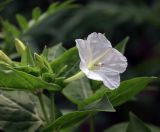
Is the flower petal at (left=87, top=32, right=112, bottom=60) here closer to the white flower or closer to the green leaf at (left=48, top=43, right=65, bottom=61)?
the white flower

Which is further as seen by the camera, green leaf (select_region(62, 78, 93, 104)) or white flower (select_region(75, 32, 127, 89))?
green leaf (select_region(62, 78, 93, 104))

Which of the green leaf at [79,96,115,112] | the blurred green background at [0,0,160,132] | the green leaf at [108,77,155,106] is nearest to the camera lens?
the green leaf at [79,96,115,112]

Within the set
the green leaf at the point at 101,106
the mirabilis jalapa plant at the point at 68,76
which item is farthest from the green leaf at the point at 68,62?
the green leaf at the point at 101,106

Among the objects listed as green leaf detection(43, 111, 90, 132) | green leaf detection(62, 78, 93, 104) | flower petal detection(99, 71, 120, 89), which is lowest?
green leaf detection(62, 78, 93, 104)

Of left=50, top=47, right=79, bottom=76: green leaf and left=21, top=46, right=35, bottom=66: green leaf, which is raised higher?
left=21, top=46, right=35, bottom=66: green leaf

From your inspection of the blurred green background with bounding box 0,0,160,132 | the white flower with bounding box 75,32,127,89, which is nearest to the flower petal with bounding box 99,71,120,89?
the white flower with bounding box 75,32,127,89

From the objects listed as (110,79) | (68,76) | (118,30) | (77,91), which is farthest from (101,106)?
(118,30)

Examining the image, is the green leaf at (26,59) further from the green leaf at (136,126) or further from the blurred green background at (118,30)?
the blurred green background at (118,30)

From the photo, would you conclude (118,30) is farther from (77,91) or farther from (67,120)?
(67,120)

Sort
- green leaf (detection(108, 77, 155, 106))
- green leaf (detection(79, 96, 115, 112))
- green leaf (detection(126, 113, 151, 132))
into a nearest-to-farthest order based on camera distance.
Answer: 1. green leaf (detection(79, 96, 115, 112))
2. green leaf (detection(108, 77, 155, 106))
3. green leaf (detection(126, 113, 151, 132))
